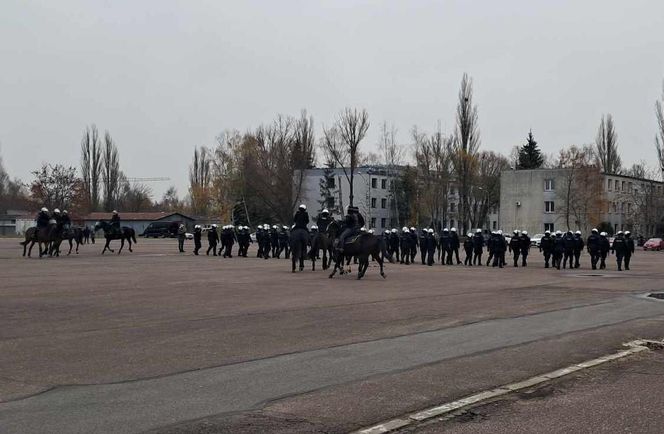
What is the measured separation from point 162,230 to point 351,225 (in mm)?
78191

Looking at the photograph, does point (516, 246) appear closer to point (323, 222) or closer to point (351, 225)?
point (323, 222)

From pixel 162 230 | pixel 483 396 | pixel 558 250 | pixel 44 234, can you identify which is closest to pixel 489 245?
pixel 558 250

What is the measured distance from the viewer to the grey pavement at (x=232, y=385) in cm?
679

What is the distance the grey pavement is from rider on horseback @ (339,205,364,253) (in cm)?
1170

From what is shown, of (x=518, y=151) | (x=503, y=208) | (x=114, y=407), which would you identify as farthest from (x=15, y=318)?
(x=518, y=151)

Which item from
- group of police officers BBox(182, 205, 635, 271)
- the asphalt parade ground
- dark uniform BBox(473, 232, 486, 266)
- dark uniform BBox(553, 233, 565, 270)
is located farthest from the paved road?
dark uniform BBox(473, 232, 486, 266)

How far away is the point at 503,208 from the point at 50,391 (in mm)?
93951

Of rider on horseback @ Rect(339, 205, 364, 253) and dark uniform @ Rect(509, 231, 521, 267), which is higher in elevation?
rider on horseback @ Rect(339, 205, 364, 253)

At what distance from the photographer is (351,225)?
24.9 metres

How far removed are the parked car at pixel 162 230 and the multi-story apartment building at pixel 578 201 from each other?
43.0m

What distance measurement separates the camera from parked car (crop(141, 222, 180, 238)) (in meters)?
98.6

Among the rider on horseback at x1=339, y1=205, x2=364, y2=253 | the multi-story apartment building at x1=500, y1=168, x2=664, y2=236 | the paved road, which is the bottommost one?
the paved road

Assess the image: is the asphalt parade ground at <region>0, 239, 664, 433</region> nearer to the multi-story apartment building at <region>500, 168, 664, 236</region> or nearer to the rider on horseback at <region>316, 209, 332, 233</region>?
the rider on horseback at <region>316, 209, 332, 233</region>

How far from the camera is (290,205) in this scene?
290ft
